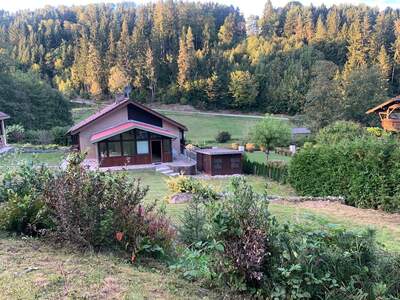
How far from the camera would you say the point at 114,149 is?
2436 centimetres

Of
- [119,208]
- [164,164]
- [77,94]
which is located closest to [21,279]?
→ [119,208]

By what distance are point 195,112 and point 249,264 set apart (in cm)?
6043

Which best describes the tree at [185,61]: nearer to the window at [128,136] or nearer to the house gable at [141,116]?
the house gable at [141,116]

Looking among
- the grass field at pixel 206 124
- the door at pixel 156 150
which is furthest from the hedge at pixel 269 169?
the grass field at pixel 206 124

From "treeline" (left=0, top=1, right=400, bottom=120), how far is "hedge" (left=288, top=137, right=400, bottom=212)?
37221 mm

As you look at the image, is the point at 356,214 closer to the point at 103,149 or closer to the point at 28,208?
the point at 28,208

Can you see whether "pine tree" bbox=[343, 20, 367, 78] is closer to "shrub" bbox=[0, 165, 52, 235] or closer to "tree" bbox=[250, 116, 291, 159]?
"tree" bbox=[250, 116, 291, 159]

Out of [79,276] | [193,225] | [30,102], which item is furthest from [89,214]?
[30,102]

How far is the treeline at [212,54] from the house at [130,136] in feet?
102

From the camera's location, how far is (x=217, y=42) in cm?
8981

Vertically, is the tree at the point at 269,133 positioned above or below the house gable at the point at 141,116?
below

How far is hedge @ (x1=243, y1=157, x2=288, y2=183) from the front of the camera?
19359 mm

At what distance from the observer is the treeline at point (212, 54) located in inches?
2699

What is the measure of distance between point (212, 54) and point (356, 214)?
7297cm
